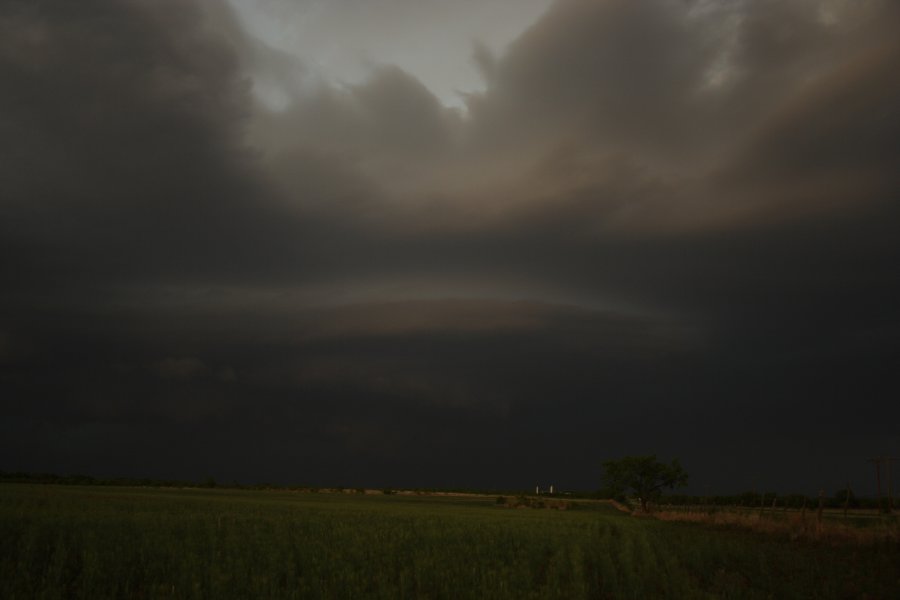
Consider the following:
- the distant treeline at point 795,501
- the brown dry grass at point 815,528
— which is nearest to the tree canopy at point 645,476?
the distant treeline at point 795,501

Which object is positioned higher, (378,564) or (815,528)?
(815,528)

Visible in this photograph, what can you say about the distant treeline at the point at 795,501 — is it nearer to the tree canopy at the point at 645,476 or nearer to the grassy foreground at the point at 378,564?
the tree canopy at the point at 645,476

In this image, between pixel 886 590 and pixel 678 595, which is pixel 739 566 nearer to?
pixel 886 590

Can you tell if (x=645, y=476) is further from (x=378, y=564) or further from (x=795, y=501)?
(x=378, y=564)

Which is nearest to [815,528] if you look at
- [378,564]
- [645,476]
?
[378,564]

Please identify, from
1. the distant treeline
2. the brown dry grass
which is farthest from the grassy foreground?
the distant treeline

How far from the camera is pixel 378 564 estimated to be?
2172 centimetres

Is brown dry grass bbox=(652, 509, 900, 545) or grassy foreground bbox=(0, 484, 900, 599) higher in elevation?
brown dry grass bbox=(652, 509, 900, 545)

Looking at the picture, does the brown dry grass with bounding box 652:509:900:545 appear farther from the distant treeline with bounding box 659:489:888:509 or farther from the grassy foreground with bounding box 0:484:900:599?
the distant treeline with bounding box 659:489:888:509

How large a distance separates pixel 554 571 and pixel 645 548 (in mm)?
8232

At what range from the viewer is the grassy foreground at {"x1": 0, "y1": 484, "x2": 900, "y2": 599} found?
1761 centimetres

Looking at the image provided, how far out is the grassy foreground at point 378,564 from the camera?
57.8 feet

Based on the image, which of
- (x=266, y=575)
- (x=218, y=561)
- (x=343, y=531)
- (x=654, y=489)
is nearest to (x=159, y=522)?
(x=343, y=531)

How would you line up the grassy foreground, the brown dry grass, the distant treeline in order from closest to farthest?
the grassy foreground → the brown dry grass → the distant treeline
